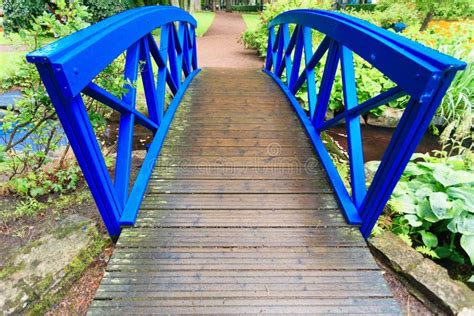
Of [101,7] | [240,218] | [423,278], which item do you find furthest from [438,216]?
[101,7]

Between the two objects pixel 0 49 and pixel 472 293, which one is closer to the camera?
pixel 472 293

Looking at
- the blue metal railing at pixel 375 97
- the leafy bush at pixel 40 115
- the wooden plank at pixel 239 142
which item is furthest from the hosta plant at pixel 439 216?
the leafy bush at pixel 40 115

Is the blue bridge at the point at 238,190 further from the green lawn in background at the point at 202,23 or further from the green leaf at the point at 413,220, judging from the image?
the green lawn in background at the point at 202,23

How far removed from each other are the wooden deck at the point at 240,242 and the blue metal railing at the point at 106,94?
0.14 m

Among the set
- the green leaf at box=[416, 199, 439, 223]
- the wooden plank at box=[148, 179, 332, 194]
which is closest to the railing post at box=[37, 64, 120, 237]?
the wooden plank at box=[148, 179, 332, 194]

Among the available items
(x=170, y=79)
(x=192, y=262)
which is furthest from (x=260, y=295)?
(x=170, y=79)

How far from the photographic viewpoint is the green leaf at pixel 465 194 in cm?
211

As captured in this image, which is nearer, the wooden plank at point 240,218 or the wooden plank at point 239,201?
the wooden plank at point 240,218

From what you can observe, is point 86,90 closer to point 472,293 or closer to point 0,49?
point 472,293

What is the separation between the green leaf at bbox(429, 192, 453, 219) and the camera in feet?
6.91

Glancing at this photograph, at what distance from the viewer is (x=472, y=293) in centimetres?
166

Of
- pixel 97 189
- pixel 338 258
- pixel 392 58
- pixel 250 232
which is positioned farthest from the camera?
pixel 250 232

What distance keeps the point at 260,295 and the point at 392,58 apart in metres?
1.37

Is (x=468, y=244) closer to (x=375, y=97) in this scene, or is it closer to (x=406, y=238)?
(x=406, y=238)
